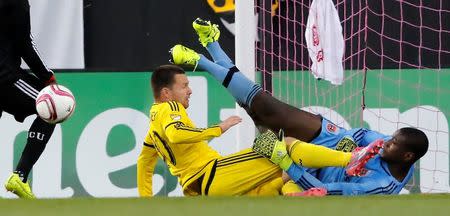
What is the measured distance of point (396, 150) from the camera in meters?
7.07

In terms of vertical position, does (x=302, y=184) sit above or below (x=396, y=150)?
below

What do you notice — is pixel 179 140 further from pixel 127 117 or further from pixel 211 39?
pixel 127 117

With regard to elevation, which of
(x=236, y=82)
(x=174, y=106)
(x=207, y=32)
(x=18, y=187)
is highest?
(x=207, y=32)

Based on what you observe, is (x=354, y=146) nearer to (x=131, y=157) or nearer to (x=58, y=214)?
(x=131, y=157)

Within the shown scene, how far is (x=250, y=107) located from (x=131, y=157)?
200cm

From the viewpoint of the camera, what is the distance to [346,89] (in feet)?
30.2

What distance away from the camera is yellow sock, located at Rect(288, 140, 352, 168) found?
7.20m

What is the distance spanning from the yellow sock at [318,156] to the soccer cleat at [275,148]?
0.07 m

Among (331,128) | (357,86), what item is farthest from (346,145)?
(357,86)

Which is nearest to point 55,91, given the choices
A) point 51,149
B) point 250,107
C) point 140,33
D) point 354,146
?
point 250,107

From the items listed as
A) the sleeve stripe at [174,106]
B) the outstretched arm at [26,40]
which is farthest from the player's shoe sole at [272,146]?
the outstretched arm at [26,40]

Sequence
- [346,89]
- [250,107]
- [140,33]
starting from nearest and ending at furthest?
[250,107]
[346,89]
[140,33]

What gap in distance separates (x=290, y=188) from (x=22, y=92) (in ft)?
5.24

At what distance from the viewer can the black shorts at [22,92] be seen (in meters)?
7.09
